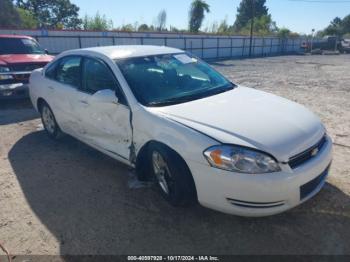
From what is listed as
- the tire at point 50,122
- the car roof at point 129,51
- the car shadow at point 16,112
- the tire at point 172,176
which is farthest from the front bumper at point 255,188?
the car shadow at point 16,112

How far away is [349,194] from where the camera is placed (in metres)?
3.29

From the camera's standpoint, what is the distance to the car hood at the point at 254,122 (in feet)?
8.39

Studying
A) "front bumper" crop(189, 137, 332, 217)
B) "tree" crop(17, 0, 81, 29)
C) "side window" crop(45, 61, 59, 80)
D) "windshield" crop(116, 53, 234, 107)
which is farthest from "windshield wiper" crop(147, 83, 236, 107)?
"tree" crop(17, 0, 81, 29)

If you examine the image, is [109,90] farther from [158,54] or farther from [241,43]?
[241,43]

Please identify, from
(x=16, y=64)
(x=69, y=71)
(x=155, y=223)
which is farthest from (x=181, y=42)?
(x=155, y=223)

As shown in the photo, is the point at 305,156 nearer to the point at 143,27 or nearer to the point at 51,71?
the point at 51,71

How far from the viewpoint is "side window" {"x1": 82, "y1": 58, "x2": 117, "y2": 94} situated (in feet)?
11.8

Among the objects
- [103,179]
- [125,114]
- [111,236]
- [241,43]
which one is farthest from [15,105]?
[241,43]

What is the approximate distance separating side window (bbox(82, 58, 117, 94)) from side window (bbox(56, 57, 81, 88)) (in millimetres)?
190

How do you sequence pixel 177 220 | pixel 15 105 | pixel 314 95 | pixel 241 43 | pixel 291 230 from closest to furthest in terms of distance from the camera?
1. pixel 291 230
2. pixel 177 220
3. pixel 15 105
4. pixel 314 95
5. pixel 241 43

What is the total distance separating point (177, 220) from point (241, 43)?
3077 cm

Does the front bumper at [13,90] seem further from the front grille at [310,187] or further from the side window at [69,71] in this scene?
the front grille at [310,187]

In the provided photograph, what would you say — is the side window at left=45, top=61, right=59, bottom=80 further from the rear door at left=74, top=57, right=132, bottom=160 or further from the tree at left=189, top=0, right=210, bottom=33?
the tree at left=189, top=0, right=210, bottom=33

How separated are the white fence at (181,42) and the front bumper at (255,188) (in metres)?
18.4
